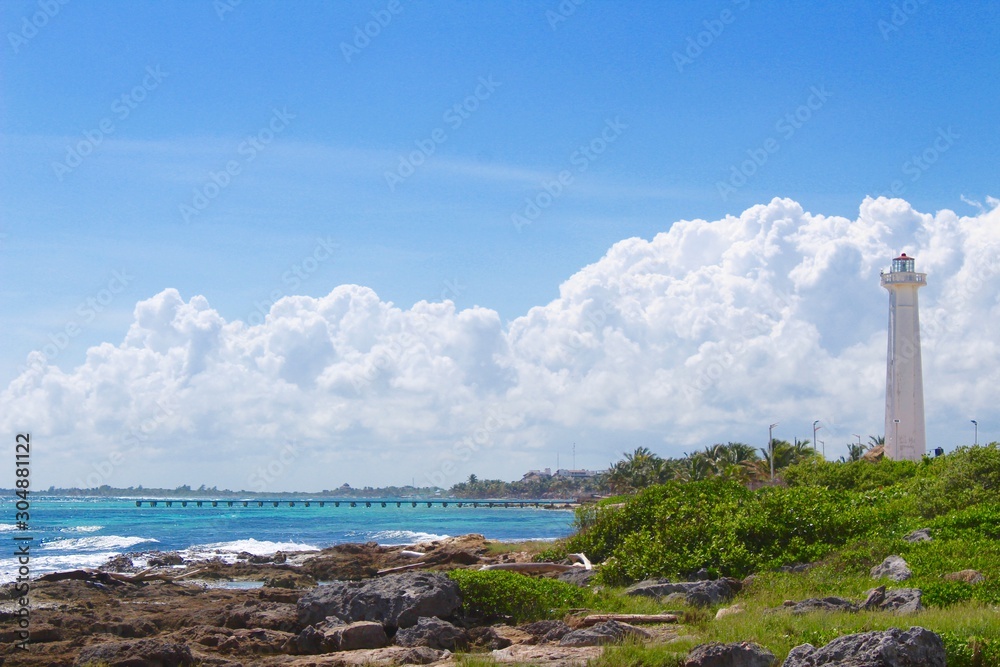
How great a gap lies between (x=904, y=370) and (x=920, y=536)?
3833cm

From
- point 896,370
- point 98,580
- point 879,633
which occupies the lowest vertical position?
point 98,580

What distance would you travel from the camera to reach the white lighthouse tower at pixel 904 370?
2205 inches

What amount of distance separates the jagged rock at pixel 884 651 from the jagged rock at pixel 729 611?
433 centimetres

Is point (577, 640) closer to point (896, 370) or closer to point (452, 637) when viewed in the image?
point (452, 637)

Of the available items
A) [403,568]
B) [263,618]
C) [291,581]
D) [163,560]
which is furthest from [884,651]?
[163,560]

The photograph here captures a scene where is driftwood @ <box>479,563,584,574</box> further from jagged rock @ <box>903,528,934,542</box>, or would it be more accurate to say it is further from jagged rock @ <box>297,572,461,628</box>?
jagged rock @ <box>903,528,934,542</box>

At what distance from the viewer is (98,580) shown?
29.0 m

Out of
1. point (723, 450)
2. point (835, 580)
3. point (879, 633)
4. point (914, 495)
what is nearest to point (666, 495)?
point (914, 495)

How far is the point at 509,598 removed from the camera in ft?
59.5

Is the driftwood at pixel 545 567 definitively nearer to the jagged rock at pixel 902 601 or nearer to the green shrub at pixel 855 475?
the jagged rock at pixel 902 601

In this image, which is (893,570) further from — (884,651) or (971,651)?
(884,651)

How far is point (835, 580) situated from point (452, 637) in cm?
761

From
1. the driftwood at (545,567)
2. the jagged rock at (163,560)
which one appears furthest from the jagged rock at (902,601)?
the jagged rock at (163,560)

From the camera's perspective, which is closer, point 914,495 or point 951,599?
point 951,599
